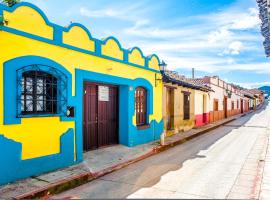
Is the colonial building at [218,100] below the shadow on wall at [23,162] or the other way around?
the other way around

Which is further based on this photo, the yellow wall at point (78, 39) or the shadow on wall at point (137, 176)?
the yellow wall at point (78, 39)

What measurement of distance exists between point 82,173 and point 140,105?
18.5 ft

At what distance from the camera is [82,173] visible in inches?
266

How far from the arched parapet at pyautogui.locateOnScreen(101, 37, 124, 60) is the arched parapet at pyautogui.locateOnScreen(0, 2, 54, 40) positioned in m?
2.39

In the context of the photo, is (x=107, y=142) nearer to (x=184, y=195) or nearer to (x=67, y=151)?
(x=67, y=151)

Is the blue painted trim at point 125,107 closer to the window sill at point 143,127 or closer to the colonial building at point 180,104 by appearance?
the window sill at point 143,127

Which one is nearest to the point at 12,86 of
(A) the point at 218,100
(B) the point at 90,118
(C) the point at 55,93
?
(C) the point at 55,93

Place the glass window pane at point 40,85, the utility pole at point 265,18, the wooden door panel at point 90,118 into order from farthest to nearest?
the utility pole at point 265,18 → the wooden door panel at point 90,118 → the glass window pane at point 40,85

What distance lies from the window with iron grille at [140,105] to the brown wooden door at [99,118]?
1.24 meters

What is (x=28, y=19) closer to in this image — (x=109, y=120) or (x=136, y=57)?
(x=109, y=120)

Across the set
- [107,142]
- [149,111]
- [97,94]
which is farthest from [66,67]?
[149,111]

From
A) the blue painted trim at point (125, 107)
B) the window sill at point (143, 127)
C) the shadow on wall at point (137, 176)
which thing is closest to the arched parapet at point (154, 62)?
the blue painted trim at point (125, 107)

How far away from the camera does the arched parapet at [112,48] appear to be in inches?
360

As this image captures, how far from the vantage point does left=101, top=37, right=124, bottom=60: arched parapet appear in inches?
360
